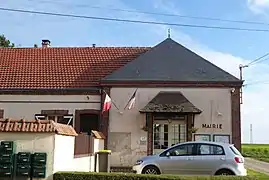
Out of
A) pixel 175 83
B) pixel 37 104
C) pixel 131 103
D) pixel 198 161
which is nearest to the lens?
pixel 198 161

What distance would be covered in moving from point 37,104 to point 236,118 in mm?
12190

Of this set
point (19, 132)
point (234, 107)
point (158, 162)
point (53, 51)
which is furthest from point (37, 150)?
point (53, 51)

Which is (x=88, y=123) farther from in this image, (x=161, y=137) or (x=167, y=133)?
(x=167, y=133)

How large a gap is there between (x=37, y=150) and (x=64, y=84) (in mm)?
14659

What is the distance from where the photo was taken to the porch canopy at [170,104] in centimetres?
2650

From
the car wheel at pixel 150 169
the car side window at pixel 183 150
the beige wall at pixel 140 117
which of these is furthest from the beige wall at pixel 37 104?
the car side window at pixel 183 150

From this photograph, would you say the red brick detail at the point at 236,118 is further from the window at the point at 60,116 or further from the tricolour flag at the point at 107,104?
the window at the point at 60,116

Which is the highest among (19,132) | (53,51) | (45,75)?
(53,51)

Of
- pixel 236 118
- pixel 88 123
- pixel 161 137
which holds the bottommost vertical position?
pixel 161 137

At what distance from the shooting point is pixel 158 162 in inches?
753

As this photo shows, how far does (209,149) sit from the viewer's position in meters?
18.9

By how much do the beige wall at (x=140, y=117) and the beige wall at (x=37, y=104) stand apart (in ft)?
5.56

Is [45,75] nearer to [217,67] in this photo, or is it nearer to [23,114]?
[23,114]

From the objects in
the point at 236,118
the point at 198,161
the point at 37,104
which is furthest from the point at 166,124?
the point at 198,161
